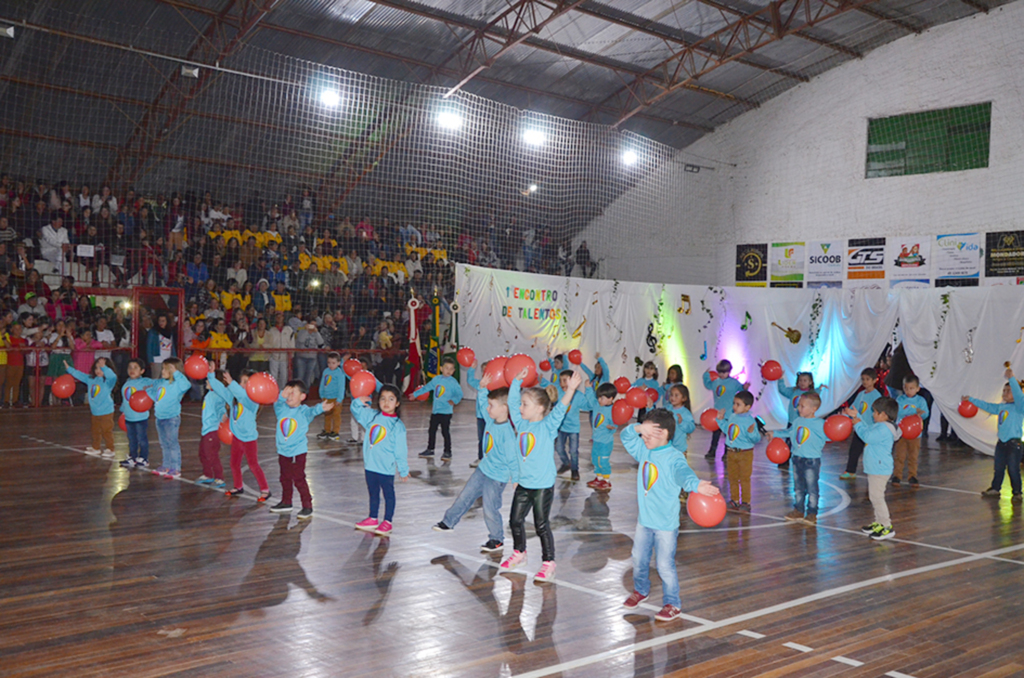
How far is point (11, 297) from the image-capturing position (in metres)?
17.0

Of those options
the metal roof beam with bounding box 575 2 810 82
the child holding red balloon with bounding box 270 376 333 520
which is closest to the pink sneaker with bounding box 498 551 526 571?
the child holding red balloon with bounding box 270 376 333 520

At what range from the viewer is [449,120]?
62.8 ft

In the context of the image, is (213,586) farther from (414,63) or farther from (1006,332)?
(414,63)

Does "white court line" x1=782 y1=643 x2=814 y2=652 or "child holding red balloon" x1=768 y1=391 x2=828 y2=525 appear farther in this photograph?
"child holding red balloon" x1=768 y1=391 x2=828 y2=525

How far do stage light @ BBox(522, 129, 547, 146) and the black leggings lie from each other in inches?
568

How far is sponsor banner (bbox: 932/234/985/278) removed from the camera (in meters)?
20.0

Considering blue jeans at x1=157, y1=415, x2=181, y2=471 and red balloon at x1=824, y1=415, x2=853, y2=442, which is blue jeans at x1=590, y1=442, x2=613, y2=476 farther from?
blue jeans at x1=157, y1=415, x2=181, y2=471

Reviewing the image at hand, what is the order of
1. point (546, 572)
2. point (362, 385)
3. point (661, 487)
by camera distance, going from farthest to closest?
point (362, 385) → point (546, 572) → point (661, 487)

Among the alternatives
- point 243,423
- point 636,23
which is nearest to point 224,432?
point 243,423

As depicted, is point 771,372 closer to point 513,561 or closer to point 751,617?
point 513,561

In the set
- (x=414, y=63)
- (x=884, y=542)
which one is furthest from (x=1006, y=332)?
(x=414, y=63)

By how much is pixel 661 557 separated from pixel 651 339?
1339 cm

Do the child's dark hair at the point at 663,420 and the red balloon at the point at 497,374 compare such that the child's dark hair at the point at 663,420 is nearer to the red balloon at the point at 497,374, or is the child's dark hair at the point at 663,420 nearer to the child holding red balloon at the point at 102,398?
the red balloon at the point at 497,374

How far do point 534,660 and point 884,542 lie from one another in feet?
15.4
